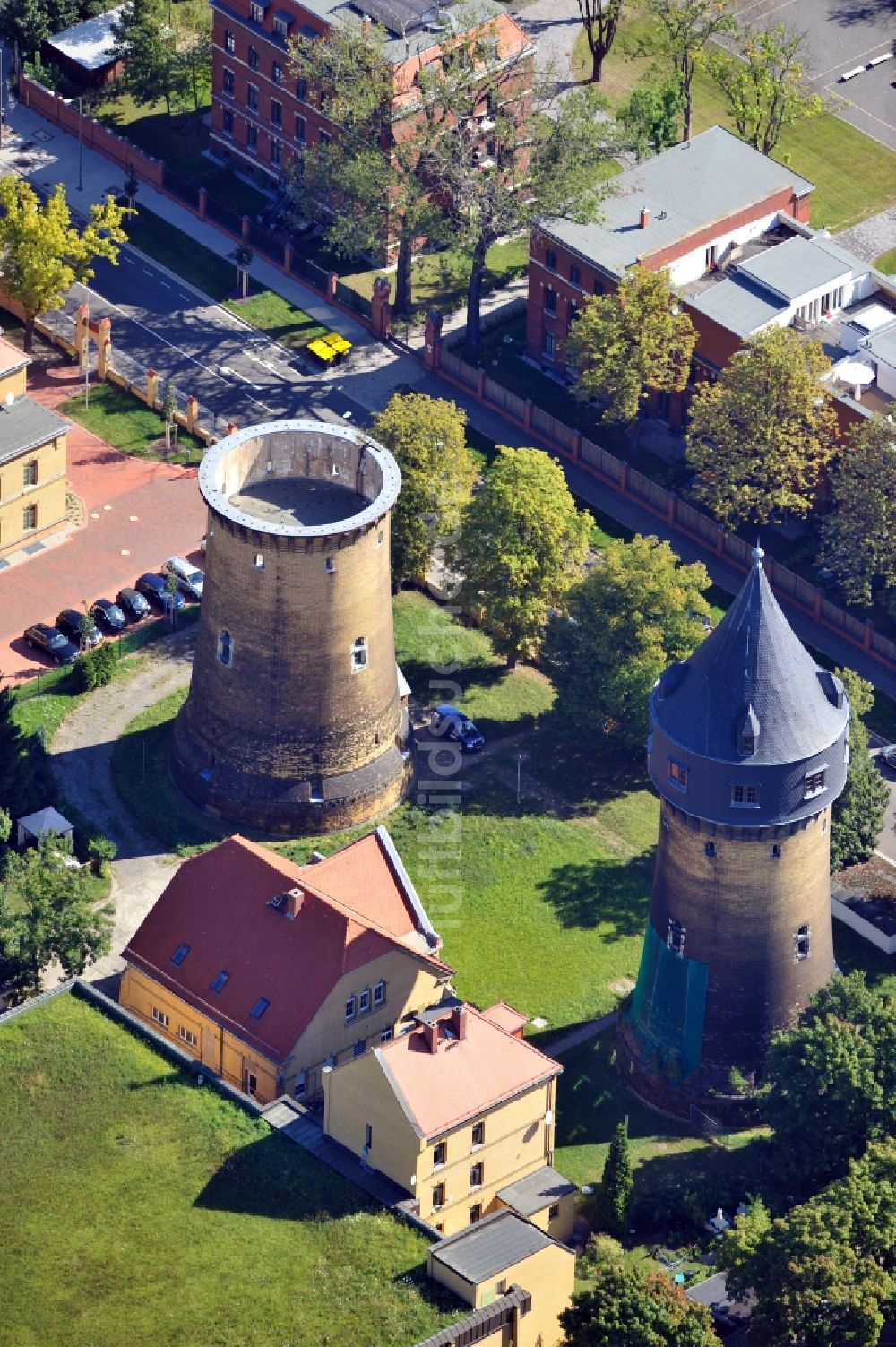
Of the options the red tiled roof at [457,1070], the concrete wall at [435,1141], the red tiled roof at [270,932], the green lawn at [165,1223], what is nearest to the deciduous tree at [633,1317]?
the green lawn at [165,1223]

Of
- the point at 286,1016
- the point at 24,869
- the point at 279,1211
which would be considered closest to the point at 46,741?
the point at 24,869

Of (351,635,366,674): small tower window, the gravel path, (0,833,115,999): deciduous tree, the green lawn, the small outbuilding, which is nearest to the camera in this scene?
the green lawn

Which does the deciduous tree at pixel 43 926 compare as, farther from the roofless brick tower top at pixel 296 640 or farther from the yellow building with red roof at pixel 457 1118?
the yellow building with red roof at pixel 457 1118

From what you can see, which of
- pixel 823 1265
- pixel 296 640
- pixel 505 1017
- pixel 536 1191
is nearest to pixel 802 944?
pixel 505 1017

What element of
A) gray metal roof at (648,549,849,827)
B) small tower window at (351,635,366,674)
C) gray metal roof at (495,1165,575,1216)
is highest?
gray metal roof at (648,549,849,827)

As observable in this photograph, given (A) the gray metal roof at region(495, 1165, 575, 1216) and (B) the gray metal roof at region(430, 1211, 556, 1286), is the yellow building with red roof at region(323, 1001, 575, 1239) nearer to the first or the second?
(A) the gray metal roof at region(495, 1165, 575, 1216)

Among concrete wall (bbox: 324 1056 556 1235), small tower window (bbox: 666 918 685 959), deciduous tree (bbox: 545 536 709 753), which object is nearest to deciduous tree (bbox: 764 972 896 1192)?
small tower window (bbox: 666 918 685 959)

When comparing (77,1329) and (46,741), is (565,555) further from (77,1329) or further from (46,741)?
(77,1329)
